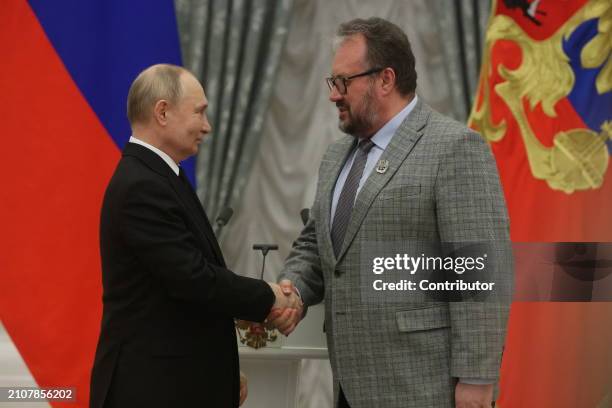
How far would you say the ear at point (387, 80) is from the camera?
9.00ft

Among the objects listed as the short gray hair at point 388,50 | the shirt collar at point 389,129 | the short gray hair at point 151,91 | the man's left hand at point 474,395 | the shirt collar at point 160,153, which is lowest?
the man's left hand at point 474,395

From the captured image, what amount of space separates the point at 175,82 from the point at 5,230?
244 centimetres

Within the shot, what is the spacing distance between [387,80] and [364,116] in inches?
5.6

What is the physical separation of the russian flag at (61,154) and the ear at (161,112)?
2215 millimetres

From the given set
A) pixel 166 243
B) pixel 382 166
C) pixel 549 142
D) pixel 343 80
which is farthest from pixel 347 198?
pixel 549 142

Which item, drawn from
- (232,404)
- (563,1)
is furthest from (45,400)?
(563,1)

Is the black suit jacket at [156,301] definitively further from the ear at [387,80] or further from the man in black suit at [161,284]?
the ear at [387,80]

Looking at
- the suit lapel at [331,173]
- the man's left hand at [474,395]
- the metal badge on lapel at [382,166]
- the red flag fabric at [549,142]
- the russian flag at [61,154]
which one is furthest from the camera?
the russian flag at [61,154]

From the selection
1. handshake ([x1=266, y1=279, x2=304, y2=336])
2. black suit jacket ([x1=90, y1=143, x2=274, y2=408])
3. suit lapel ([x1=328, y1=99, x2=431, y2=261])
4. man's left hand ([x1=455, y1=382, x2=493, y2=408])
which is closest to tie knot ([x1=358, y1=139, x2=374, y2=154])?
suit lapel ([x1=328, y1=99, x2=431, y2=261])

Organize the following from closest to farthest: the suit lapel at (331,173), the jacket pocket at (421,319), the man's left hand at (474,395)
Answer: the man's left hand at (474,395) < the jacket pocket at (421,319) < the suit lapel at (331,173)

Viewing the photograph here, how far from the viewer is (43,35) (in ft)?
15.3

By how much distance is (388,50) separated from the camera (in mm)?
2752

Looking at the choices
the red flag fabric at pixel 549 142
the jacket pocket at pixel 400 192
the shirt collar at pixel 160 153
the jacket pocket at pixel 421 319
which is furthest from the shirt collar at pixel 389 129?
the red flag fabric at pixel 549 142

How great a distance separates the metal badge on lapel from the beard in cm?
19
